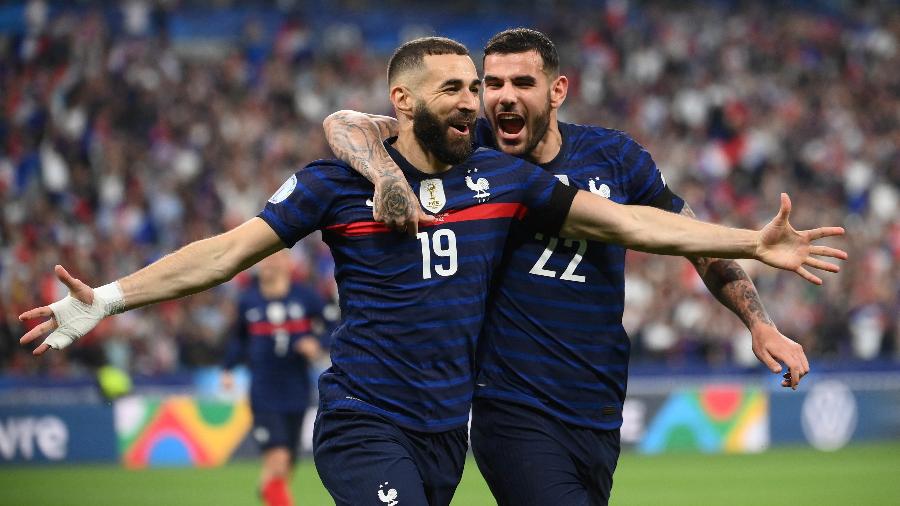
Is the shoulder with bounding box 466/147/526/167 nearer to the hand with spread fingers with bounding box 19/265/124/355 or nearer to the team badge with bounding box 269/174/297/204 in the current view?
the team badge with bounding box 269/174/297/204

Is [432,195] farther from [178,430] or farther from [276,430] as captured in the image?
[178,430]

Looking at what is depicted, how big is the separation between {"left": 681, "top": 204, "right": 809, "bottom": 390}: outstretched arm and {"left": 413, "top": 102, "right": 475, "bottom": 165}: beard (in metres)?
1.13

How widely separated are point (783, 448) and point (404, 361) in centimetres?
1389

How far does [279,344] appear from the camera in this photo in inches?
470

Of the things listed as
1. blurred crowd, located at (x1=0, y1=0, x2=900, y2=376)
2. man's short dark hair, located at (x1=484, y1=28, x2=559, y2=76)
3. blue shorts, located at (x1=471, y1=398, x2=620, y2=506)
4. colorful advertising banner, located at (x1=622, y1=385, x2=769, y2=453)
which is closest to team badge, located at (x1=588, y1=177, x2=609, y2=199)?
man's short dark hair, located at (x1=484, y1=28, x2=559, y2=76)

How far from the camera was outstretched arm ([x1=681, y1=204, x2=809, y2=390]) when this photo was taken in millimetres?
5781

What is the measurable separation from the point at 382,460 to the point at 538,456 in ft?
2.99

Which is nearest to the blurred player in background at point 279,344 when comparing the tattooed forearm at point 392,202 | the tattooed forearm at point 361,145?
the tattooed forearm at point 361,145

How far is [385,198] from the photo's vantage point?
17.1 ft

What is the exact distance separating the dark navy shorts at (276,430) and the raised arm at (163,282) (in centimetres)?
638

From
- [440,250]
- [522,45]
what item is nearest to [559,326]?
[440,250]

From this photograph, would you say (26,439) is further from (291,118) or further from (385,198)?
(385,198)

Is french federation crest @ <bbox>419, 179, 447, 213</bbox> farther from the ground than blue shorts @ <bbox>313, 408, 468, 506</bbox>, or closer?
farther from the ground

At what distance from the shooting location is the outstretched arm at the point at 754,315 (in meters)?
5.78
